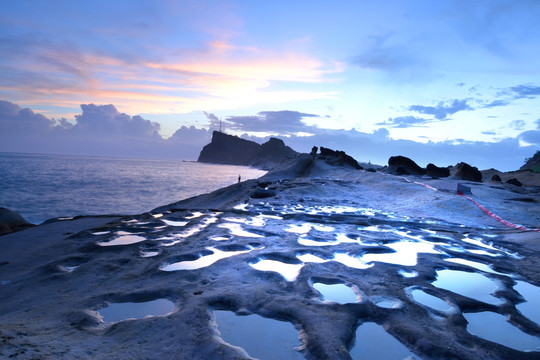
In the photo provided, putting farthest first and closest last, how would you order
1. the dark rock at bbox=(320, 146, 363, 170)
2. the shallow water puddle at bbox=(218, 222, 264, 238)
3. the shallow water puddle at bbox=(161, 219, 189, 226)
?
the dark rock at bbox=(320, 146, 363, 170), the shallow water puddle at bbox=(161, 219, 189, 226), the shallow water puddle at bbox=(218, 222, 264, 238)

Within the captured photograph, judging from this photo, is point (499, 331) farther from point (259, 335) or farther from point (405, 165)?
point (405, 165)

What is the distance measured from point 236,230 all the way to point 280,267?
6.99 ft

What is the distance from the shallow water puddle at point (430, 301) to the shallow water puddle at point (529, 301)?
626 mm

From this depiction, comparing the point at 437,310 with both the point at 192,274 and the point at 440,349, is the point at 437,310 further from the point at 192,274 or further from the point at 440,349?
the point at 192,274

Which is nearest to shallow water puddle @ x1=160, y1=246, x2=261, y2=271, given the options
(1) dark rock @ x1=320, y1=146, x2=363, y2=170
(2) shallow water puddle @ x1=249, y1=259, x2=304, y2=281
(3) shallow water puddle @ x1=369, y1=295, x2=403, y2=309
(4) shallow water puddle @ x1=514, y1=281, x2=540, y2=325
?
(2) shallow water puddle @ x1=249, y1=259, x2=304, y2=281

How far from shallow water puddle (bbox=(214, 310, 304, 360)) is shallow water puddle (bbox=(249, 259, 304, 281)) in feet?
3.05

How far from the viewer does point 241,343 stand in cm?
202

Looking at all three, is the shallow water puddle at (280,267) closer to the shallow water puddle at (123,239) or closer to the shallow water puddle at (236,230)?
the shallow water puddle at (236,230)

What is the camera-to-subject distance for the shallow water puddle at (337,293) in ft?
9.03

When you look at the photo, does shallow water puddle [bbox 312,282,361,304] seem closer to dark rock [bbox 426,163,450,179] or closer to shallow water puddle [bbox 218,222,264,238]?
shallow water puddle [bbox 218,222,264,238]

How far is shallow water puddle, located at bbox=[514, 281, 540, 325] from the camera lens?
265 centimetres

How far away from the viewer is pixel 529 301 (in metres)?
2.96

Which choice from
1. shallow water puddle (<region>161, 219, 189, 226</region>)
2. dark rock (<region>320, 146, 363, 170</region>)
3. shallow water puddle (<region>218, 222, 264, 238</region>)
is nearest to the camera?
shallow water puddle (<region>218, 222, 264, 238</region>)

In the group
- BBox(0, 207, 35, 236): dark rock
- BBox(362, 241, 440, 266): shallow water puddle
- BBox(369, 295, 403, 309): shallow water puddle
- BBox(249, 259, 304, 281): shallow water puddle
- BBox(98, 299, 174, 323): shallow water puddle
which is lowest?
BBox(0, 207, 35, 236): dark rock
